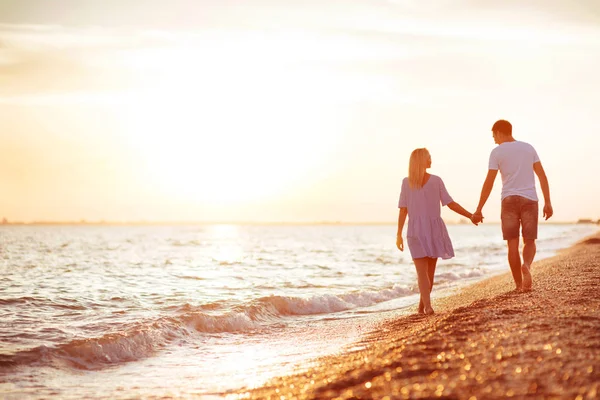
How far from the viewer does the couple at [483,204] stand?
810 cm

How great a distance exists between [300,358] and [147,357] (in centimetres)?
221

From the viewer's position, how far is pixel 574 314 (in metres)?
5.70

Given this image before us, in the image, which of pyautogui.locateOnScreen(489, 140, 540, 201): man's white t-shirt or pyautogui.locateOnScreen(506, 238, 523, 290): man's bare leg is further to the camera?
pyautogui.locateOnScreen(506, 238, 523, 290): man's bare leg

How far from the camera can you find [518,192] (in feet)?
27.2

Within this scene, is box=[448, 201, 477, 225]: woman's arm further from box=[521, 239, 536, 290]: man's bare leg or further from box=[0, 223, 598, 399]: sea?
box=[0, 223, 598, 399]: sea

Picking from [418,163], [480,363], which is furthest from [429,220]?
[480,363]

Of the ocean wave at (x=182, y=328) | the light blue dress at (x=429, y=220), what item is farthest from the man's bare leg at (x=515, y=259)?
the ocean wave at (x=182, y=328)

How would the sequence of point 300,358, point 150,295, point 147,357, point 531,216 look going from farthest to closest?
point 150,295
point 531,216
point 147,357
point 300,358

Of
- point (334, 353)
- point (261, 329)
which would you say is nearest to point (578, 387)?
point (334, 353)

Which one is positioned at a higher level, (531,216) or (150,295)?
(531,216)

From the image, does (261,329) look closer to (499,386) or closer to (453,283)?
(499,386)

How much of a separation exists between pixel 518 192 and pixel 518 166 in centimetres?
36

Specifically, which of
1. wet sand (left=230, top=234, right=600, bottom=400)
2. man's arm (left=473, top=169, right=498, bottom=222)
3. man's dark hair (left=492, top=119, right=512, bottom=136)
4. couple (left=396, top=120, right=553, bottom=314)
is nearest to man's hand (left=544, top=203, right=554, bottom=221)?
couple (left=396, top=120, right=553, bottom=314)

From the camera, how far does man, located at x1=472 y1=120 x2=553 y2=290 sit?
827 centimetres
